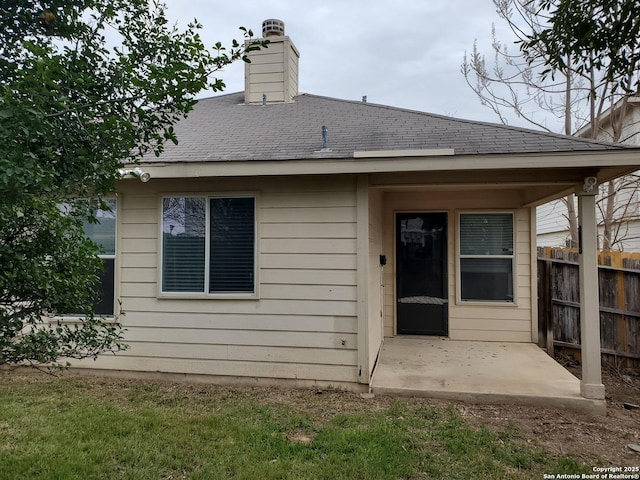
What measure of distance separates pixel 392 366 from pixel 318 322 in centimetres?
116

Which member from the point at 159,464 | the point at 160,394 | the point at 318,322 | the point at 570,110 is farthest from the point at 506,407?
the point at 570,110

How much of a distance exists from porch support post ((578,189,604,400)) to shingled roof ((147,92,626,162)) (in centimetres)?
84

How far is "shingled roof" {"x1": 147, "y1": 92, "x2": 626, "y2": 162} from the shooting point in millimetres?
4316

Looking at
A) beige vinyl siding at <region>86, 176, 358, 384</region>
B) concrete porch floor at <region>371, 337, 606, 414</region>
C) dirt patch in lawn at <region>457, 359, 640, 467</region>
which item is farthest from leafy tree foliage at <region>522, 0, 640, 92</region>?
concrete porch floor at <region>371, 337, 606, 414</region>

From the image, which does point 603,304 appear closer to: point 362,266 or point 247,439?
point 362,266

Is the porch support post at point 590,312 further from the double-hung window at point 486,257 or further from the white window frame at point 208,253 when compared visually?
the white window frame at point 208,253

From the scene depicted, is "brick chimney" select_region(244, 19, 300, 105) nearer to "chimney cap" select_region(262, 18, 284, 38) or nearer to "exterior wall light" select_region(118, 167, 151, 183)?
"chimney cap" select_region(262, 18, 284, 38)

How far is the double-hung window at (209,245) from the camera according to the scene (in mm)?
4793

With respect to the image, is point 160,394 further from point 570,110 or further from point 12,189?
point 570,110

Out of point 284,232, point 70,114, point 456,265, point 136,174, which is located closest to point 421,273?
point 456,265

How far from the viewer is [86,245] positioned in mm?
2377

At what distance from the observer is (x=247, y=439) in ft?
10.8

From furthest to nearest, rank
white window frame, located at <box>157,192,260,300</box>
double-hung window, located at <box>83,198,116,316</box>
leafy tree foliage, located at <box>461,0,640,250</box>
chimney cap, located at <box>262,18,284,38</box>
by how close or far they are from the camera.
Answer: leafy tree foliage, located at <box>461,0,640,250</box> → chimney cap, located at <box>262,18,284,38</box> → double-hung window, located at <box>83,198,116,316</box> → white window frame, located at <box>157,192,260,300</box>

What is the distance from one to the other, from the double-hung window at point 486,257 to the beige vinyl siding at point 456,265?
0.10 meters
